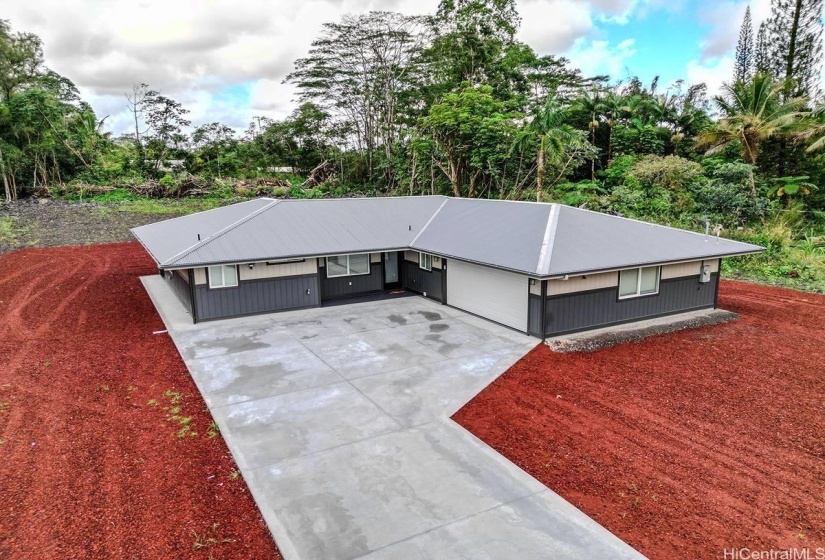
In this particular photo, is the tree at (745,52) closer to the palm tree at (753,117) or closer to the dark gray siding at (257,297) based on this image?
the palm tree at (753,117)

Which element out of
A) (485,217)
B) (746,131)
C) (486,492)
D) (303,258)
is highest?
(746,131)

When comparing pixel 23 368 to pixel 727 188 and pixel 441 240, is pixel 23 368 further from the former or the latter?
pixel 727 188

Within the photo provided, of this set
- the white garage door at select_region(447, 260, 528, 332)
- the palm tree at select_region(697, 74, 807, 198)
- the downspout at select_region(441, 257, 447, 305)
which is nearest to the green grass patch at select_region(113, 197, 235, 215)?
the downspout at select_region(441, 257, 447, 305)

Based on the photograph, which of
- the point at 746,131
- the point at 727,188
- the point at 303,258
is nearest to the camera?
the point at 303,258

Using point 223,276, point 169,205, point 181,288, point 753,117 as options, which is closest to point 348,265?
point 223,276

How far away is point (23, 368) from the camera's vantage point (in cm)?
1035

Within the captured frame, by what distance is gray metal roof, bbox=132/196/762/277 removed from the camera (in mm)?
12672

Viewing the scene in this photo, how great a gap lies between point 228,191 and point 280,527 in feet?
109

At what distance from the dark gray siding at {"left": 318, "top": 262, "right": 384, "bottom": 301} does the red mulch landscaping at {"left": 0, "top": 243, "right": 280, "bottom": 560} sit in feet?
16.8

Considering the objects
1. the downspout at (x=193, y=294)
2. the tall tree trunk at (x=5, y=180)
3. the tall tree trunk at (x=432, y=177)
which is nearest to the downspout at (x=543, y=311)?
the downspout at (x=193, y=294)

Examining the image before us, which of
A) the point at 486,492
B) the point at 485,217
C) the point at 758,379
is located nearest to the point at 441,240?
the point at 485,217

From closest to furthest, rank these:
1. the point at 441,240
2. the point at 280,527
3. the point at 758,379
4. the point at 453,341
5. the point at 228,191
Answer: the point at 280,527 → the point at 758,379 → the point at 453,341 → the point at 441,240 → the point at 228,191

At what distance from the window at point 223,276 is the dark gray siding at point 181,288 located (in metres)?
0.80

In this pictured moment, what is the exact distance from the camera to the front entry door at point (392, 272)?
57.8 ft
